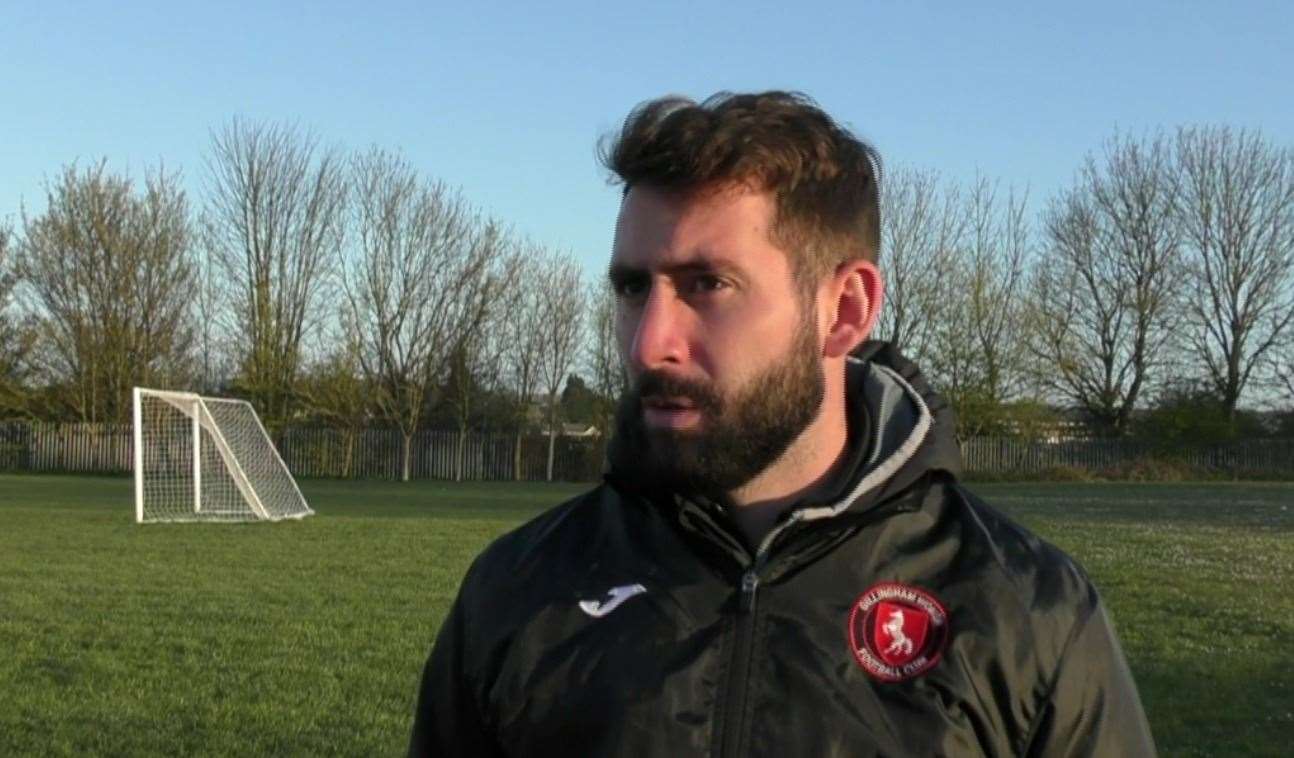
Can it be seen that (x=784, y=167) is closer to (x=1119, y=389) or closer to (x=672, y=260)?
(x=672, y=260)

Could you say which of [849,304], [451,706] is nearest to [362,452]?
[451,706]

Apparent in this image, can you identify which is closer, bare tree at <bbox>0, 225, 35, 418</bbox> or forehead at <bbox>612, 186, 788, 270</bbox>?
forehead at <bbox>612, 186, 788, 270</bbox>

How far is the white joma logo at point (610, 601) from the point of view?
2104 millimetres

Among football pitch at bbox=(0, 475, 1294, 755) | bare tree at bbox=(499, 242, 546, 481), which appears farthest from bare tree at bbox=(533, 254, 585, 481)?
football pitch at bbox=(0, 475, 1294, 755)

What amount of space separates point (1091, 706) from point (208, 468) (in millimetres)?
28416

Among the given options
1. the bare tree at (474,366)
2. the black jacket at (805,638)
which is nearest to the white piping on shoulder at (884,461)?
the black jacket at (805,638)

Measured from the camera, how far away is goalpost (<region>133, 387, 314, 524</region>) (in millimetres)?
26500

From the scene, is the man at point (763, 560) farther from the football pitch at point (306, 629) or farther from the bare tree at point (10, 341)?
the bare tree at point (10, 341)

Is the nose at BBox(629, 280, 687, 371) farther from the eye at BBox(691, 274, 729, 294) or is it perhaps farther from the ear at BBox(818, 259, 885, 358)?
the ear at BBox(818, 259, 885, 358)

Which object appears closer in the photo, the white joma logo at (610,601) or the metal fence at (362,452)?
the white joma logo at (610,601)

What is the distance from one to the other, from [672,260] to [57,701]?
7182 mm

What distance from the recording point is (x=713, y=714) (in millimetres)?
1984

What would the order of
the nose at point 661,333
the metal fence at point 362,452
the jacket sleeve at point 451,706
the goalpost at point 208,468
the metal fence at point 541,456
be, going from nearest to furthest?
the nose at point 661,333, the jacket sleeve at point 451,706, the goalpost at point 208,468, the metal fence at point 362,452, the metal fence at point 541,456

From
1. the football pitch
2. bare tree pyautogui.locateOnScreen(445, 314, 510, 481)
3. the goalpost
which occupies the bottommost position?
the football pitch
